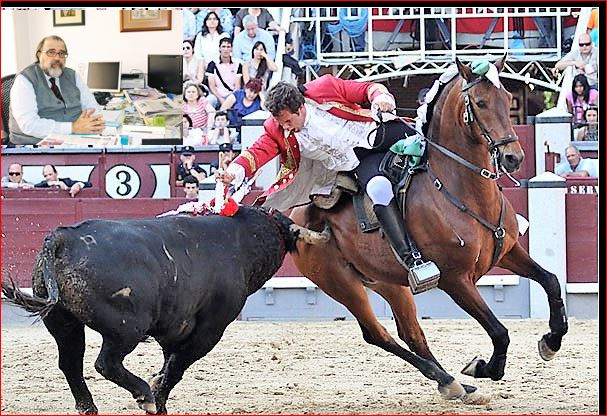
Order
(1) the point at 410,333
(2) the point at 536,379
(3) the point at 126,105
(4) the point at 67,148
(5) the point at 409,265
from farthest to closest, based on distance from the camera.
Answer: (3) the point at 126,105 → (4) the point at 67,148 → (2) the point at 536,379 → (1) the point at 410,333 → (5) the point at 409,265

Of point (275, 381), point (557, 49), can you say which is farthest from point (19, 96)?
point (275, 381)

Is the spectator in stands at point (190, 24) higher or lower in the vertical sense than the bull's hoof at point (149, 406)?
higher

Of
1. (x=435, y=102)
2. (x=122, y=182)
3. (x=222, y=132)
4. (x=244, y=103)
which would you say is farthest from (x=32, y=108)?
(x=435, y=102)

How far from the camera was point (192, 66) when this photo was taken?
10.4 meters

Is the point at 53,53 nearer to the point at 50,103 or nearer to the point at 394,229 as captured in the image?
the point at 50,103

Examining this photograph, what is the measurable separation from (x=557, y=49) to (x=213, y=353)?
5731mm

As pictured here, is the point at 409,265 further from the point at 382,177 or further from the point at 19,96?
the point at 19,96

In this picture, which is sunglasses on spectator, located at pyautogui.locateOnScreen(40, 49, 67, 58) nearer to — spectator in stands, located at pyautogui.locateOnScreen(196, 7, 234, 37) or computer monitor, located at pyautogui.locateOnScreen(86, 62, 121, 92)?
computer monitor, located at pyautogui.locateOnScreen(86, 62, 121, 92)

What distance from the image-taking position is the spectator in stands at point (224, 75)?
10.2 metres

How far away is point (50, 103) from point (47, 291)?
7.92 metres

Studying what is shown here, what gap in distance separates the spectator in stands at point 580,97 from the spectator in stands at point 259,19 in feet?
9.24

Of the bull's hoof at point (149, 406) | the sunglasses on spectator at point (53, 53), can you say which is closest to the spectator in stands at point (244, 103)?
the sunglasses on spectator at point (53, 53)

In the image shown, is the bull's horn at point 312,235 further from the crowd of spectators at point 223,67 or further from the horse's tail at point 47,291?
the crowd of spectators at point 223,67

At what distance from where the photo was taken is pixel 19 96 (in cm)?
1155
